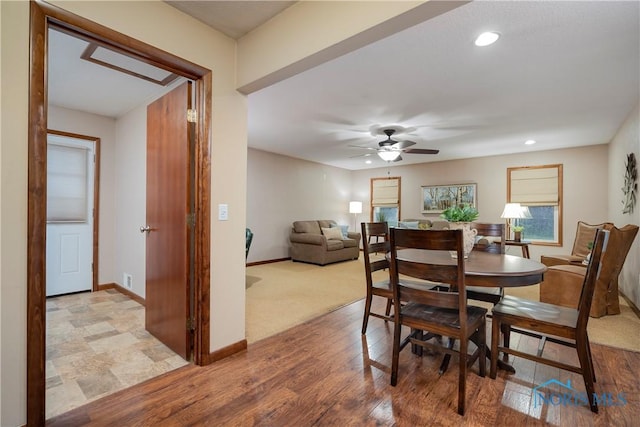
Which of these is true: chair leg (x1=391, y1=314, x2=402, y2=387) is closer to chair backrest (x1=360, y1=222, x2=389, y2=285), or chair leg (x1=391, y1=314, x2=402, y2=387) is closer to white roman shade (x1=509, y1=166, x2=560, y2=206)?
chair backrest (x1=360, y1=222, x2=389, y2=285)

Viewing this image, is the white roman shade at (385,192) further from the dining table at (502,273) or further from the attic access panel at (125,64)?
the attic access panel at (125,64)

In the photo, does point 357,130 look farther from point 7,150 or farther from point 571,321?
point 7,150

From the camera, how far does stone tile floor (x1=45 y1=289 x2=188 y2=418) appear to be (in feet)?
5.90

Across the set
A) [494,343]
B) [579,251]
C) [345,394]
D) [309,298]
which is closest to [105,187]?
[309,298]

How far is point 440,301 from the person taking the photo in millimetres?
1721

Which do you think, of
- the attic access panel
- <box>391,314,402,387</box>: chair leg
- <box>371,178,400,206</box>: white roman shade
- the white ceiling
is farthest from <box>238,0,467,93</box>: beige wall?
<box>371,178,400,206</box>: white roman shade

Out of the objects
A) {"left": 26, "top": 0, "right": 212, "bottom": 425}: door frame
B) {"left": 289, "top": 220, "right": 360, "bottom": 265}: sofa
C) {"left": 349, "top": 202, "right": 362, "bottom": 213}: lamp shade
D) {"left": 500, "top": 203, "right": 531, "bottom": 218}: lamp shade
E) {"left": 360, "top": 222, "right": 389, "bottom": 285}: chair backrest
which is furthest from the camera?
{"left": 349, "top": 202, "right": 362, "bottom": 213}: lamp shade

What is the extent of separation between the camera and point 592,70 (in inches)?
105

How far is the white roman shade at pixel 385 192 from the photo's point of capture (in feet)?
26.1

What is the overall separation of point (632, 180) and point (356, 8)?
4144 millimetres

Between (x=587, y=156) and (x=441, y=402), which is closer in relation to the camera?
(x=441, y=402)

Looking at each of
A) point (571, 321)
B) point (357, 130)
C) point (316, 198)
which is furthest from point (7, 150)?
point (316, 198)

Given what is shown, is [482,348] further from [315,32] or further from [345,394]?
[315,32]

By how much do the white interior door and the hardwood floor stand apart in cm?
282
